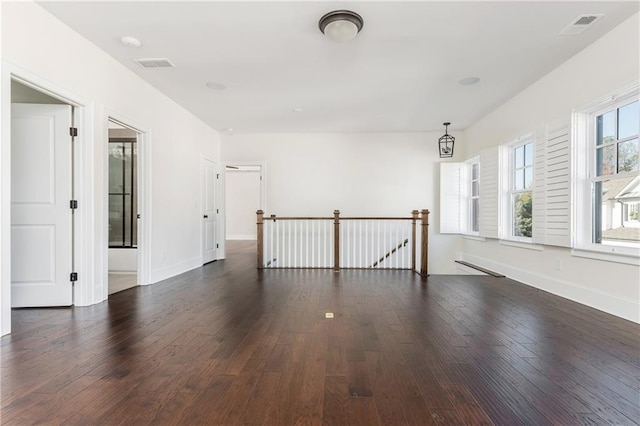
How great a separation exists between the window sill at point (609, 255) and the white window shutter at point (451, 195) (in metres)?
2.97

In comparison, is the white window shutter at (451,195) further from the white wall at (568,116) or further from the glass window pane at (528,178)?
the glass window pane at (528,178)

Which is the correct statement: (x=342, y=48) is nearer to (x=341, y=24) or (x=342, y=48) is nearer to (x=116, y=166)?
(x=341, y=24)

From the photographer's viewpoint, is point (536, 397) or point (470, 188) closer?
point (536, 397)

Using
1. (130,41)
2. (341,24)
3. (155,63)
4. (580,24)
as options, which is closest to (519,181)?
(580,24)

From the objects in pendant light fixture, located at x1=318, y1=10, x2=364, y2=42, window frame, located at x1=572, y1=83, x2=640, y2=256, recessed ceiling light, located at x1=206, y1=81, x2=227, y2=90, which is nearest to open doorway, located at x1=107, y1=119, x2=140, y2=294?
recessed ceiling light, located at x1=206, y1=81, x2=227, y2=90

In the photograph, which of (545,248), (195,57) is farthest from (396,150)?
(195,57)

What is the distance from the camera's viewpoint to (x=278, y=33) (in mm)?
3018

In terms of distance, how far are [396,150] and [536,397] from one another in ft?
18.6

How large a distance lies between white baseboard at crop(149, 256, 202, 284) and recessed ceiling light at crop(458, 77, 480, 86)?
493 centimetres

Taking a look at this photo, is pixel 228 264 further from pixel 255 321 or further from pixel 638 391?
pixel 638 391

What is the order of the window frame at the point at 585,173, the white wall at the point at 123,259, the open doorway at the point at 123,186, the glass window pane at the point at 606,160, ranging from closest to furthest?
the glass window pane at the point at 606,160, the window frame at the point at 585,173, the white wall at the point at 123,259, the open doorway at the point at 123,186

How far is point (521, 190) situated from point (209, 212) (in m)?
5.53

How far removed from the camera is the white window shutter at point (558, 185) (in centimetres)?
365

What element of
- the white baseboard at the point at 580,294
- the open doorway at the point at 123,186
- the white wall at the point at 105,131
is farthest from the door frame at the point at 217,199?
the white baseboard at the point at 580,294
